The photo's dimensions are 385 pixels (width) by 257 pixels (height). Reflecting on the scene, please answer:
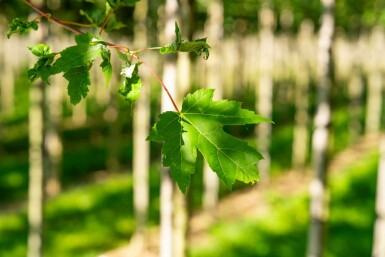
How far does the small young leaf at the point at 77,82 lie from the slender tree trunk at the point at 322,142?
3865 millimetres

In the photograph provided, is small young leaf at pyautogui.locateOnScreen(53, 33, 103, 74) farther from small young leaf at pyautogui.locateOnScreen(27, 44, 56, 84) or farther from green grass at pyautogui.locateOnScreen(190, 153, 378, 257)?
green grass at pyautogui.locateOnScreen(190, 153, 378, 257)

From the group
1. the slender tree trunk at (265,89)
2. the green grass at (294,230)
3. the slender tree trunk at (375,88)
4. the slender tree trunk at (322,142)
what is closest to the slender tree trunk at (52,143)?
the green grass at (294,230)

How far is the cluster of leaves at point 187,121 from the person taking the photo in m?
1.34

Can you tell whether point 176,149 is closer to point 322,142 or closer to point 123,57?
point 123,57

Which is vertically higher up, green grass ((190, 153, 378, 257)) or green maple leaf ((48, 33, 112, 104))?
green maple leaf ((48, 33, 112, 104))

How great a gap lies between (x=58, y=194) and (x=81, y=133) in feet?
27.5

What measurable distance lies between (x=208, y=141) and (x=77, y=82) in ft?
1.49

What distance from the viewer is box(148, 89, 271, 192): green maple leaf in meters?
1.33

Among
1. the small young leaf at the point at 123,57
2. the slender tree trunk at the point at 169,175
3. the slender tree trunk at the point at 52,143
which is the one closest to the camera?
the small young leaf at the point at 123,57

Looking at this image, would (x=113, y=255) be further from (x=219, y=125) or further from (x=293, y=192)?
(x=219, y=125)

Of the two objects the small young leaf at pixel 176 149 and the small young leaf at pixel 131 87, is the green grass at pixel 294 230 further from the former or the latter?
the small young leaf at pixel 176 149

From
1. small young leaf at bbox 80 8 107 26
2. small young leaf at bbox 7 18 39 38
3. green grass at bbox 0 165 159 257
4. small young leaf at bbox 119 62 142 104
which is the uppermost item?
small young leaf at bbox 80 8 107 26

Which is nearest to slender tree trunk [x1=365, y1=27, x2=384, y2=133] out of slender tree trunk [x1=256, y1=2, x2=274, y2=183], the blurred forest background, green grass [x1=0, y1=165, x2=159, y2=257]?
the blurred forest background

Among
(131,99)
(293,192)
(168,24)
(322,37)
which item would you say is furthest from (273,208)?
(131,99)
